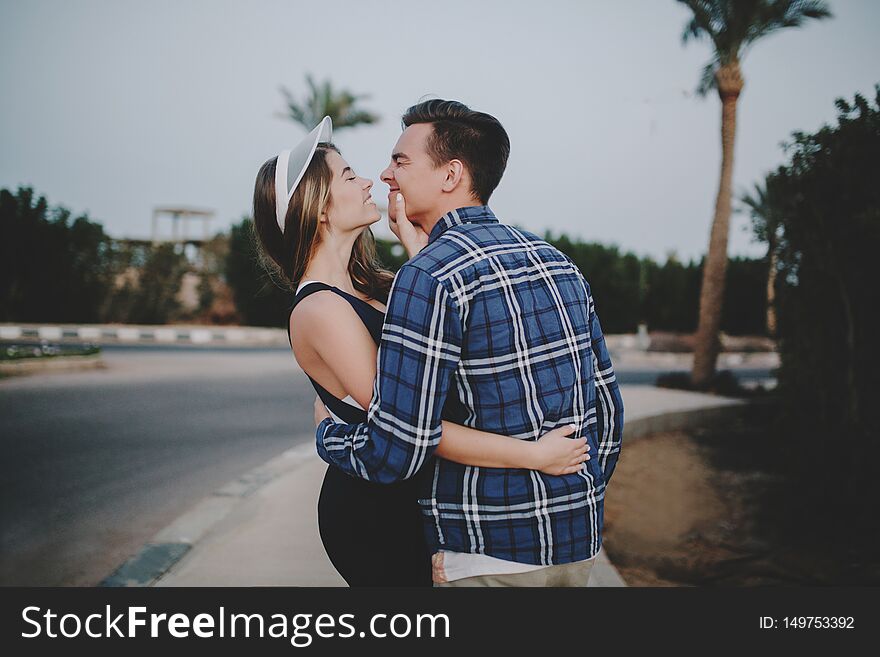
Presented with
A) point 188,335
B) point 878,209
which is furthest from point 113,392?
point 188,335

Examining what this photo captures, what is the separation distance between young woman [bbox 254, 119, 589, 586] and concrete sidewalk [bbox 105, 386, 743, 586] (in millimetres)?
2218

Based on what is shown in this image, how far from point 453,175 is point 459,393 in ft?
1.96

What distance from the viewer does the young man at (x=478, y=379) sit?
163 cm

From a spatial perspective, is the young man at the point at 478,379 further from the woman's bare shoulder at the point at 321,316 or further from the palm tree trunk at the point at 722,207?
the palm tree trunk at the point at 722,207

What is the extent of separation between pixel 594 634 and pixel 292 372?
1432 cm

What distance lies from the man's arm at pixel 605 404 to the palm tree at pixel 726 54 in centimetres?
1308

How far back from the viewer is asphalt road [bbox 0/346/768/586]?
4.86m

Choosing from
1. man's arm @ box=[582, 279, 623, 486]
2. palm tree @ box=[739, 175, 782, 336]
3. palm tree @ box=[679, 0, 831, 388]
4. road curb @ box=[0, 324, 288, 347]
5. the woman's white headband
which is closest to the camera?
man's arm @ box=[582, 279, 623, 486]

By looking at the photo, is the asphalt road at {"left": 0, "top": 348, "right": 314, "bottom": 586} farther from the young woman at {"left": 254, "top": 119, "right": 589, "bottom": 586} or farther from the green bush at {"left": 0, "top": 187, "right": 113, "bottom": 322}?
the young woman at {"left": 254, "top": 119, "right": 589, "bottom": 586}

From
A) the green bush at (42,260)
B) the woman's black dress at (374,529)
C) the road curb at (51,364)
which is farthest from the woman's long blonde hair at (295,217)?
the road curb at (51,364)

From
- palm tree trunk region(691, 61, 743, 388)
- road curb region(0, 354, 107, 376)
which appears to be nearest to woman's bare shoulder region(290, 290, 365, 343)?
Result: road curb region(0, 354, 107, 376)

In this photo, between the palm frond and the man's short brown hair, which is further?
the palm frond

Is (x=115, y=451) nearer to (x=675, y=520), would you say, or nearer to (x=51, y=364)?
(x=675, y=520)

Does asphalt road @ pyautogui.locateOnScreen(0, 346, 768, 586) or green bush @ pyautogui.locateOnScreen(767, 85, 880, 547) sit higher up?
green bush @ pyautogui.locateOnScreen(767, 85, 880, 547)
